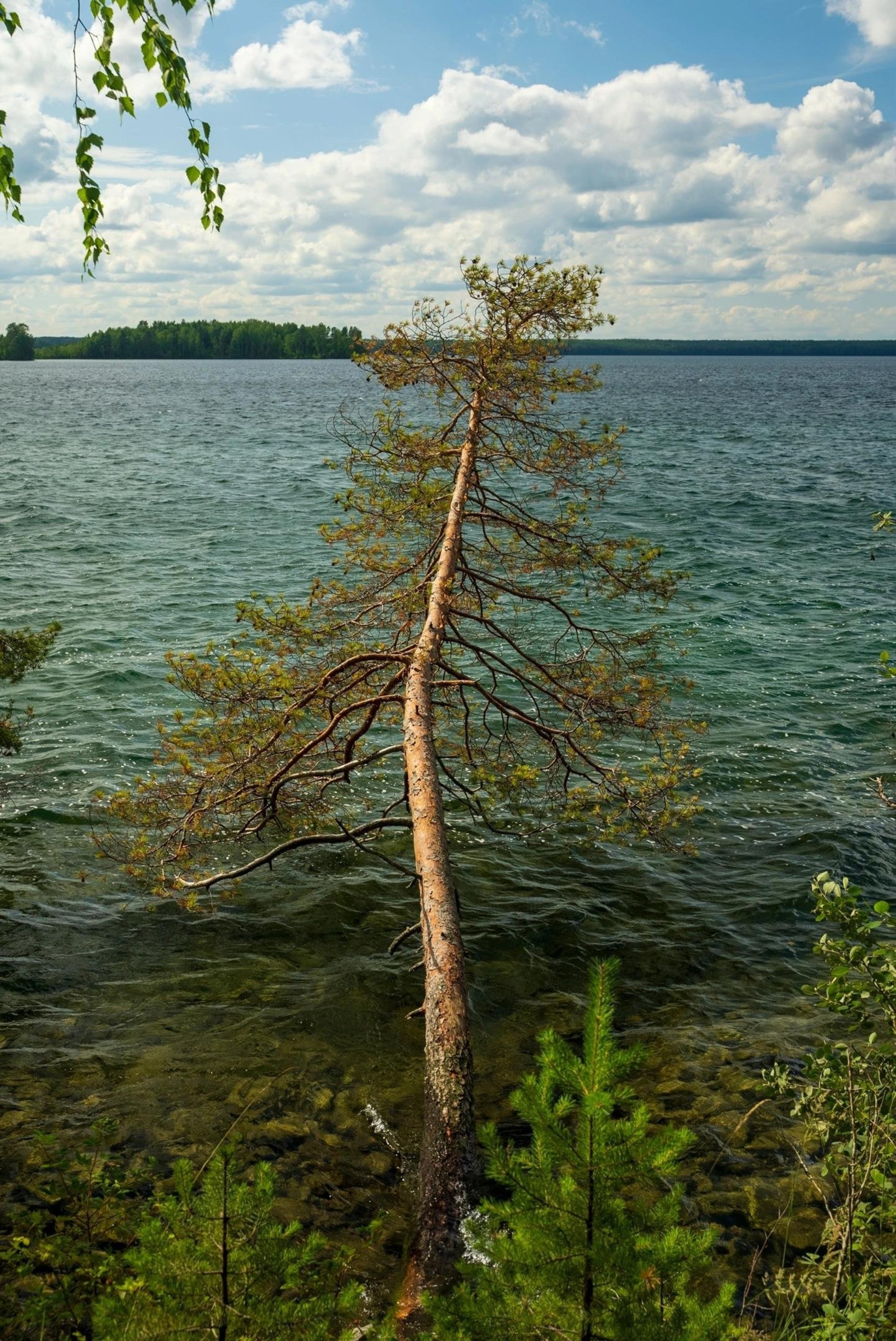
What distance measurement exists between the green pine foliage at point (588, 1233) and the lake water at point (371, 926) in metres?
3.20

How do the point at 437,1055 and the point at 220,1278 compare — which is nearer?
the point at 220,1278

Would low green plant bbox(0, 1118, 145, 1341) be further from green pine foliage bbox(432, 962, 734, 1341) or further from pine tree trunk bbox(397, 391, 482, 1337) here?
green pine foliage bbox(432, 962, 734, 1341)

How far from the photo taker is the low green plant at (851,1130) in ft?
15.0

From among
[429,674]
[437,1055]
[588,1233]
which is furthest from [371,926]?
[588,1233]

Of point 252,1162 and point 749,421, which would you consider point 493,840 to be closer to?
point 252,1162

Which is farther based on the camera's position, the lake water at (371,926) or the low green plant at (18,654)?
the low green plant at (18,654)

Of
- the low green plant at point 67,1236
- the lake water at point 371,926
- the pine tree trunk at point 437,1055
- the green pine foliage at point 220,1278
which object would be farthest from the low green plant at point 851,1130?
the low green plant at point 67,1236

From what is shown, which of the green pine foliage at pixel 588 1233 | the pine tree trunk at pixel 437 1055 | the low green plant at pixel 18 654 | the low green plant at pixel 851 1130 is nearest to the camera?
the green pine foliage at pixel 588 1233

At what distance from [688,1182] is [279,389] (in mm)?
123215

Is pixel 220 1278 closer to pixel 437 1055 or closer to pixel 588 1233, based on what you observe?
Result: pixel 588 1233

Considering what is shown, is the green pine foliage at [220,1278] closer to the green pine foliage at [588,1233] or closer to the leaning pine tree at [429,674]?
the green pine foliage at [588,1233]

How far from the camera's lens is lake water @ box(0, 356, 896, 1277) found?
299 inches

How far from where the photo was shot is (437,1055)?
638cm

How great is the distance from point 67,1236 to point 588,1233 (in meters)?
4.10
